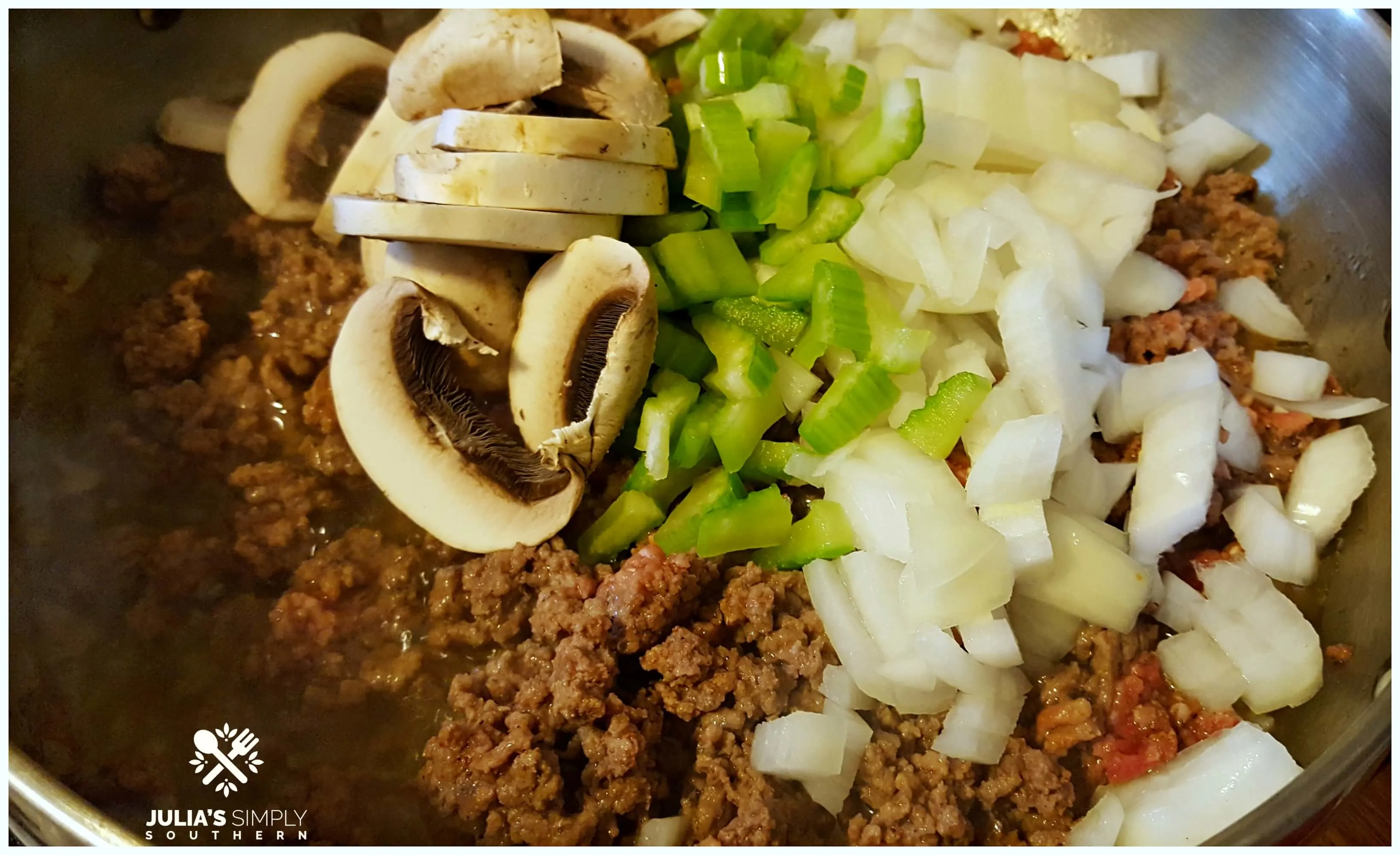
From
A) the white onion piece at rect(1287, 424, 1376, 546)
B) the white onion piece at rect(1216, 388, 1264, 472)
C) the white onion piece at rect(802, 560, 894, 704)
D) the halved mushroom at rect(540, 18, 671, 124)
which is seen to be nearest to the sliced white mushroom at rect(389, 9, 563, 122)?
the halved mushroom at rect(540, 18, 671, 124)

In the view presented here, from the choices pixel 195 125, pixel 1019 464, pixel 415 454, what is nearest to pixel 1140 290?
pixel 1019 464

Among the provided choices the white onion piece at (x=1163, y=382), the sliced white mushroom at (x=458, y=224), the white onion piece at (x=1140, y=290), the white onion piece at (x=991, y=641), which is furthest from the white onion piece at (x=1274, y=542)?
the sliced white mushroom at (x=458, y=224)

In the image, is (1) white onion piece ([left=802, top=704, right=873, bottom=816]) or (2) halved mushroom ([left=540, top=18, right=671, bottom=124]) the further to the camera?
(2) halved mushroom ([left=540, top=18, right=671, bottom=124])

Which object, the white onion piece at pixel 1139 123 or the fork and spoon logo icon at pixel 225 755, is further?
the white onion piece at pixel 1139 123

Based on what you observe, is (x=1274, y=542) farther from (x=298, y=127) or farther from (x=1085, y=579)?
(x=298, y=127)

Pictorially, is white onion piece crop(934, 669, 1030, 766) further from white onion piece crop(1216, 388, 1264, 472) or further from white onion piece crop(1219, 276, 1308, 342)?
white onion piece crop(1219, 276, 1308, 342)

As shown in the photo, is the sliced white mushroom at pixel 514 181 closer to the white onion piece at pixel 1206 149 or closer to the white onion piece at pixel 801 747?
the white onion piece at pixel 801 747
